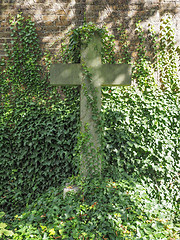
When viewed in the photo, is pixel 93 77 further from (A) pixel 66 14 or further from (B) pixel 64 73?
(A) pixel 66 14

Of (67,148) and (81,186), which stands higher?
(67,148)

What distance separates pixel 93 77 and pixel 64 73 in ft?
1.20

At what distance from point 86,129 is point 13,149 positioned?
1.63 metres

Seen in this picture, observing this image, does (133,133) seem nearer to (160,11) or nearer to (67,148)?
(67,148)

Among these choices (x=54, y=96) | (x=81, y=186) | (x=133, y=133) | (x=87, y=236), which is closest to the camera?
(x=87, y=236)

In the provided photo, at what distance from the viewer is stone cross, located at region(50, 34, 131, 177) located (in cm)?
260

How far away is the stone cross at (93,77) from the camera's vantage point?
2.60 meters

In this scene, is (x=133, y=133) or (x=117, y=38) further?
(x=117, y=38)

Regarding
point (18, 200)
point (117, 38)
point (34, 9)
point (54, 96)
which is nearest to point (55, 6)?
point (34, 9)

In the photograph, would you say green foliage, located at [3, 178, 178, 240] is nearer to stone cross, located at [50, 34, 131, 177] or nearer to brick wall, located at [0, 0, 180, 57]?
stone cross, located at [50, 34, 131, 177]

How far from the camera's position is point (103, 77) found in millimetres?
2625

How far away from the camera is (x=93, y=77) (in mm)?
2623

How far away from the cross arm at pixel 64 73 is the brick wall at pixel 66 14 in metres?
1.36

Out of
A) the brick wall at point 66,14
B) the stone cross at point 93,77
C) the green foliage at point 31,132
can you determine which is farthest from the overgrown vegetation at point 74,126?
the stone cross at point 93,77
